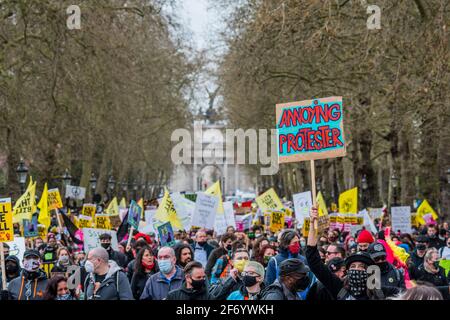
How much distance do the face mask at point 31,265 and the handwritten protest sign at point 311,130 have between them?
2552 mm

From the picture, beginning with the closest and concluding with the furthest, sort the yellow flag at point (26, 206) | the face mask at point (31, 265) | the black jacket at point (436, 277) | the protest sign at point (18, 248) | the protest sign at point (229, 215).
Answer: the face mask at point (31, 265) < the black jacket at point (436, 277) < the protest sign at point (18, 248) < the yellow flag at point (26, 206) < the protest sign at point (229, 215)

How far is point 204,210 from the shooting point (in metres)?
15.7

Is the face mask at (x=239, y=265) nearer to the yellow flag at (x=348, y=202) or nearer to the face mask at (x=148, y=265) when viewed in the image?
the face mask at (x=148, y=265)

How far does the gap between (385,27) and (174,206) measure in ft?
18.5

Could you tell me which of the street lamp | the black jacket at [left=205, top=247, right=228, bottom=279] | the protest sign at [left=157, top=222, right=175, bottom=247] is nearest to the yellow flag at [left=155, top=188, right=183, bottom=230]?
the protest sign at [left=157, top=222, right=175, bottom=247]

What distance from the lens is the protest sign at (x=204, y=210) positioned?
15.7 m

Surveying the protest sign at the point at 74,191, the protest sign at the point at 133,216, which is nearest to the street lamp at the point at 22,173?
the protest sign at the point at 74,191

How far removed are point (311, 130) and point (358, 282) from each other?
83.6 inches

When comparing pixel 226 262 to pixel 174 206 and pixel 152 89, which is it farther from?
pixel 152 89

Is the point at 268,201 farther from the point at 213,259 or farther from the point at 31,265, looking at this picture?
the point at 31,265

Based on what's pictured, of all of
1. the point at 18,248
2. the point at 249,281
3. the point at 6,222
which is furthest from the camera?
the point at 18,248

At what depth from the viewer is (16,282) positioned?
9109 mm

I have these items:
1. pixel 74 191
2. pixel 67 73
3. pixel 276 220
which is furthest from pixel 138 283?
pixel 74 191
